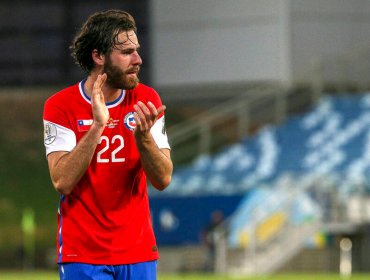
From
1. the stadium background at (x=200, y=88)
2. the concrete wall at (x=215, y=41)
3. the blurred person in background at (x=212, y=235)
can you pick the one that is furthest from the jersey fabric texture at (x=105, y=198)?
the concrete wall at (x=215, y=41)

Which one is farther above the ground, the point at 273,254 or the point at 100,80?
the point at 100,80

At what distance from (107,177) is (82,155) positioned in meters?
0.21

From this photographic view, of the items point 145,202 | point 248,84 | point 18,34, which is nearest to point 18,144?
A: point 18,34

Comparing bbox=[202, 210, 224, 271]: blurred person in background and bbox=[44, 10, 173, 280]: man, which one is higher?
bbox=[44, 10, 173, 280]: man

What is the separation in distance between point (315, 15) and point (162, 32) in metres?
3.82

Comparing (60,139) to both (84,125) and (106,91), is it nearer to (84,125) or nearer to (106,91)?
(84,125)

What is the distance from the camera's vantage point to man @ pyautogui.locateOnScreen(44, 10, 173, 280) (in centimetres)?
618

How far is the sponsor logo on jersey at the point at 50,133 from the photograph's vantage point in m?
6.23

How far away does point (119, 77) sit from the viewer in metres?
6.20

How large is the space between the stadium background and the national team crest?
20.5 metres

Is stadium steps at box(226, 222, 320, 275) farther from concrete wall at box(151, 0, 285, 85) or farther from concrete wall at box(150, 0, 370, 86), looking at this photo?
concrete wall at box(151, 0, 285, 85)

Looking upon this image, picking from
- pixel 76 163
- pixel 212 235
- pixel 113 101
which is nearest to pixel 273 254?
pixel 212 235

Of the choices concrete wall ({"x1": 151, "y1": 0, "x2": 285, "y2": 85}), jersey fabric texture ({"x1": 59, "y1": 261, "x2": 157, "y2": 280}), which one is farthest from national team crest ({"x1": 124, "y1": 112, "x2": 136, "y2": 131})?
concrete wall ({"x1": 151, "y1": 0, "x2": 285, "y2": 85})

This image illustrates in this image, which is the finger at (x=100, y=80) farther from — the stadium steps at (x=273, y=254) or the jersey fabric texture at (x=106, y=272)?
the stadium steps at (x=273, y=254)
